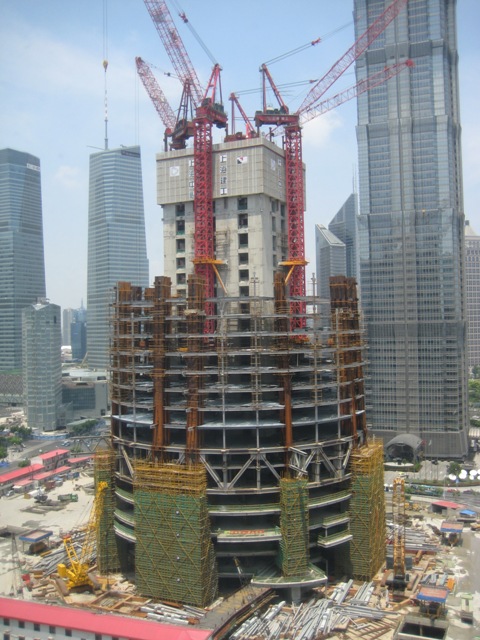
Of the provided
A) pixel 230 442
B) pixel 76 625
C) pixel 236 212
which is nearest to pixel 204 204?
pixel 236 212

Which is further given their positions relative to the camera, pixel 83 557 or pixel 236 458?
pixel 83 557

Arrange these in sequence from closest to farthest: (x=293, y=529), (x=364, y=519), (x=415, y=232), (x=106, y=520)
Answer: (x=293, y=529) → (x=364, y=519) → (x=106, y=520) → (x=415, y=232)

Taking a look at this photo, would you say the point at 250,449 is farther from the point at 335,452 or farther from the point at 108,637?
the point at 108,637

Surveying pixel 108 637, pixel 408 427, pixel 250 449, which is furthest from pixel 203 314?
pixel 408 427

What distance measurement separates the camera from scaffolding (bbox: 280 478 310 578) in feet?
212

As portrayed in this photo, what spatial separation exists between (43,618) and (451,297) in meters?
120

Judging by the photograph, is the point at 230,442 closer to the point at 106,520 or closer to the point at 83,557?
the point at 106,520

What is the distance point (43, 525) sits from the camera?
9819cm

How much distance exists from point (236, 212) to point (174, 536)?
43834 millimetres

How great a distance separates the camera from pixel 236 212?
281 ft

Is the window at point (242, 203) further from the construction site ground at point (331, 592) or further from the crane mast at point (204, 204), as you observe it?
the construction site ground at point (331, 592)

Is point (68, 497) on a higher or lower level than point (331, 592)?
lower

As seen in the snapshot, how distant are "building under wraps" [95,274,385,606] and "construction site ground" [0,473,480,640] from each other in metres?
2.49

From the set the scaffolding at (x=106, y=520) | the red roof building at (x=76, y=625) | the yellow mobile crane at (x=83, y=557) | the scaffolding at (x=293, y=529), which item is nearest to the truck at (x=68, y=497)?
the yellow mobile crane at (x=83, y=557)
